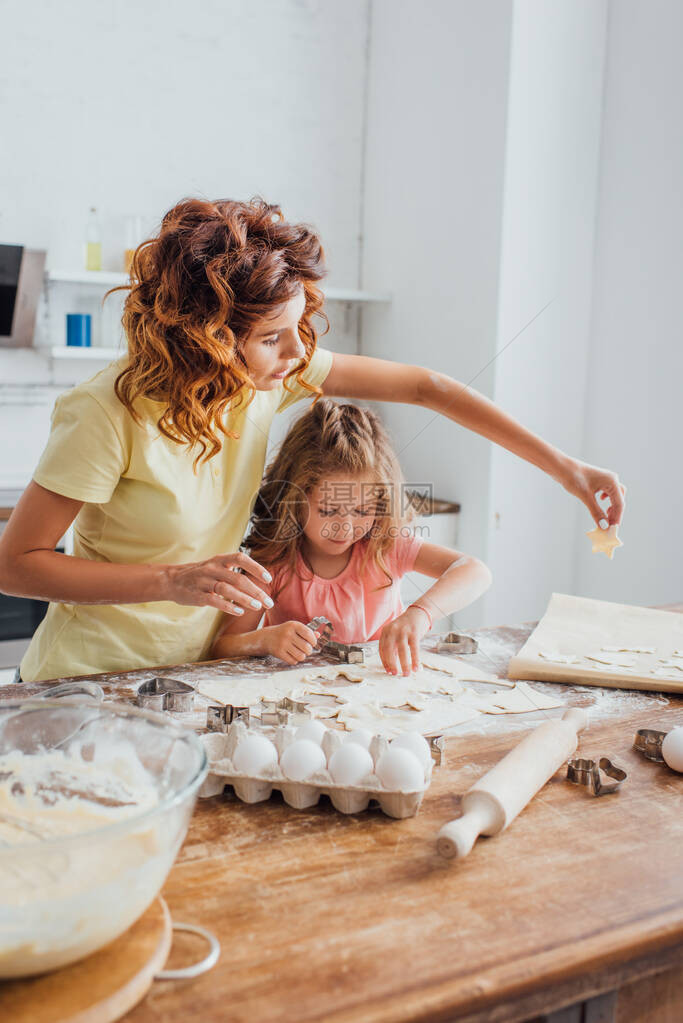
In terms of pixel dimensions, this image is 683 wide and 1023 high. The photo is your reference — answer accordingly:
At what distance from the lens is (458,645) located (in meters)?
1.42

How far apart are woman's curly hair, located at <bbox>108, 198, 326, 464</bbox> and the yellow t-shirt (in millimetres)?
58

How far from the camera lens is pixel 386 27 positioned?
3.16 meters

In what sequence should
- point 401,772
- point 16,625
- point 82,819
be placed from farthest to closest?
point 16,625 < point 401,772 < point 82,819

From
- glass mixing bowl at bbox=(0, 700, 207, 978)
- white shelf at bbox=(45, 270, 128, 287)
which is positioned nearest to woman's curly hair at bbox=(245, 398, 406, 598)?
glass mixing bowl at bbox=(0, 700, 207, 978)

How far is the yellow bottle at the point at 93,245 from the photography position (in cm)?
278

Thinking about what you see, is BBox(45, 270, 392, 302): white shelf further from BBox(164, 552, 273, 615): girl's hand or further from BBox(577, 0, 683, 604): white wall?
BBox(164, 552, 273, 615): girl's hand

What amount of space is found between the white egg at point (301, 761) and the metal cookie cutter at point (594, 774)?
288 millimetres

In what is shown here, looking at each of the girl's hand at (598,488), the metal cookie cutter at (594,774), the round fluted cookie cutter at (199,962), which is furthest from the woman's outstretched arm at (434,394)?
the round fluted cookie cutter at (199,962)

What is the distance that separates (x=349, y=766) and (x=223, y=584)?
31cm

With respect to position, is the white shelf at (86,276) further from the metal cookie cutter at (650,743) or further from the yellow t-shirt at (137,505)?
the metal cookie cutter at (650,743)

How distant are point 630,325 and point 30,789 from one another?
2519 millimetres

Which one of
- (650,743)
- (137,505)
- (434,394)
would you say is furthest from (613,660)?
(137,505)

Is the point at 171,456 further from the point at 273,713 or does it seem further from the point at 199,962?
the point at 199,962

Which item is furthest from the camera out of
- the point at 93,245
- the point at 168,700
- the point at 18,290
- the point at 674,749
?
the point at 93,245
